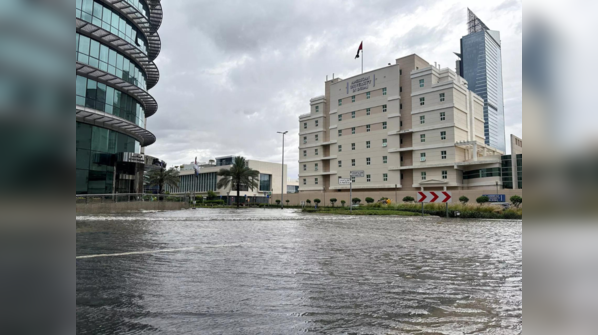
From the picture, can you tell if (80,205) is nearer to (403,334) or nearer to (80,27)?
(80,27)

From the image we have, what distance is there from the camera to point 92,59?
30609mm

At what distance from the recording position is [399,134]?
63906 millimetres

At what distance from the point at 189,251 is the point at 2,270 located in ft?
24.2

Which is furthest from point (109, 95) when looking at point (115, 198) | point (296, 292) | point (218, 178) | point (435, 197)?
point (218, 178)

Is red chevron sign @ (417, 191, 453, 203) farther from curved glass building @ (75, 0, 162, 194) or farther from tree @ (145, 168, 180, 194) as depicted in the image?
tree @ (145, 168, 180, 194)

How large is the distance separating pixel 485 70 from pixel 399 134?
8501cm

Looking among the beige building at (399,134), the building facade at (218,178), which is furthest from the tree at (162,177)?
the building facade at (218,178)

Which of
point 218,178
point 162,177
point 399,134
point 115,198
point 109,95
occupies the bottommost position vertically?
point 115,198

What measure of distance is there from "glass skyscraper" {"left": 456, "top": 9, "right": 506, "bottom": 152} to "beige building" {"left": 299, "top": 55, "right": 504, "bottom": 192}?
7372cm

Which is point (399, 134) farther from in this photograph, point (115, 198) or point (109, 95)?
point (115, 198)

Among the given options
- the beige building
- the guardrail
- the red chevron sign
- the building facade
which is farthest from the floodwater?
the building facade

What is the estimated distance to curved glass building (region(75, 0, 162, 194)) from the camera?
2958 centimetres

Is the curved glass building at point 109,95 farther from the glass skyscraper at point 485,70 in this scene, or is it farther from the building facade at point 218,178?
the glass skyscraper at point 485,70

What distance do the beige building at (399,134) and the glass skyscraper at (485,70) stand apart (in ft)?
242
